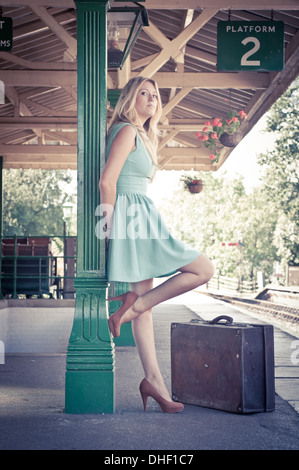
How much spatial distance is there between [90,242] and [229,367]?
4.03ft

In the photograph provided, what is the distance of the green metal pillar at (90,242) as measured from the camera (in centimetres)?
392

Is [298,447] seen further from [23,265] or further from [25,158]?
[25,158]

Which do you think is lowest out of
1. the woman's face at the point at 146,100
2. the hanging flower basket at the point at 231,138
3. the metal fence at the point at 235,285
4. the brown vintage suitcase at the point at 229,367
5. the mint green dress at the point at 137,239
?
the metal fence at the point at 235,285

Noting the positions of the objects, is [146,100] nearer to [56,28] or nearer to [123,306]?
[123,306]

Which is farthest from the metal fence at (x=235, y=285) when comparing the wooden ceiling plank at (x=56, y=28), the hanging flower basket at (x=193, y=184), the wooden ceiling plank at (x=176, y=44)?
the wooden ceiling plank at (x=56, y=28)

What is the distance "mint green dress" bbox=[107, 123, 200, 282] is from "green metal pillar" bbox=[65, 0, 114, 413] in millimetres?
219

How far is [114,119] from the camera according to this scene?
13.5 feet

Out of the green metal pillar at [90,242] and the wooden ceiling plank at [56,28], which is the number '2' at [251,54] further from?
the green metal pillar at [90,242]

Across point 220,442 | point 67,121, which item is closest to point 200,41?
point 67,121

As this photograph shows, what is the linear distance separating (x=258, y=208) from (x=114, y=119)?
1772 inches

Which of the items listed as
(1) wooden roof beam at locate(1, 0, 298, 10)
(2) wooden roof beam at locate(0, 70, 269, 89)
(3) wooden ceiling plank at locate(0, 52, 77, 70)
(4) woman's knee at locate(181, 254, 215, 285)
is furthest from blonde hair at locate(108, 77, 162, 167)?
(3) wooden ceiling plank at locate(0, 52, 77, 70)

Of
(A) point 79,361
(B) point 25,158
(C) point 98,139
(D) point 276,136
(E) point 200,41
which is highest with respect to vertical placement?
(D) point 276,136

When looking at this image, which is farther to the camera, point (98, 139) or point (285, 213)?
point (285, 213)

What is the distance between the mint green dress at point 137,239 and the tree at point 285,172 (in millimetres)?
30788
